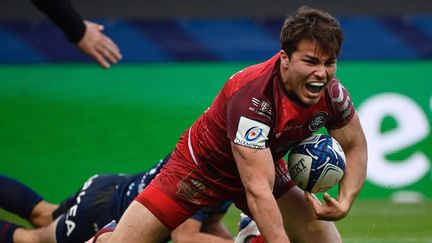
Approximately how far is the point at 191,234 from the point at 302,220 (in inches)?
43.2

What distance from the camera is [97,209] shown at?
8.41 metres

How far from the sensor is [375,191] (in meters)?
13.3

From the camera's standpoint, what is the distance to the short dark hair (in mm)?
6320

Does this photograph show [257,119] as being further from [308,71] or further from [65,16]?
[65,16]

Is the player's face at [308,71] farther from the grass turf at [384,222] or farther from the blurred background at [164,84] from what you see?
the blurred background at [164,84]

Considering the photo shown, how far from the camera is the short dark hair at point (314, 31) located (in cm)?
632

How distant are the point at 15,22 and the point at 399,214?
5.37m

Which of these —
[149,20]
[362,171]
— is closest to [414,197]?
[149,20]

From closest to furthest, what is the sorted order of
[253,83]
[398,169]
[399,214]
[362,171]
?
[253,83], [362,171], [399,214], [398,169]

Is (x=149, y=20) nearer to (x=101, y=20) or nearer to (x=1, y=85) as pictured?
(x=101, y=20)

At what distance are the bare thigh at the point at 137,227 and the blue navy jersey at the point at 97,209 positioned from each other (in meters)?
1.28

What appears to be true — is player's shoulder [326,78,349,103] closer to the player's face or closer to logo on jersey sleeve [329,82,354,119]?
logo on jersey sleeve [329,82,354,119]

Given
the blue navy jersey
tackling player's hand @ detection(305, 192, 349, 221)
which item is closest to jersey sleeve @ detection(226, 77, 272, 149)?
tackling player's hand @ detection(305, 192, 349, 221)

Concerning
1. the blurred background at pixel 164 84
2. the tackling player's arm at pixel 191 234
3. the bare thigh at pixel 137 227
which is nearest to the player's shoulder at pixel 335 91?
the bare thigh at pixel 137 227
